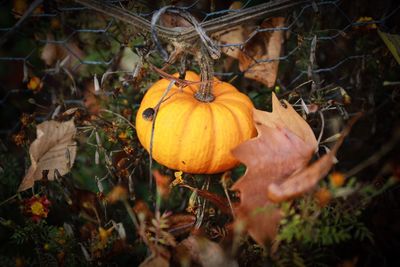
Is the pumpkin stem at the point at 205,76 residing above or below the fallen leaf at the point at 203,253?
above

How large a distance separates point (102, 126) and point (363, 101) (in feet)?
3.70

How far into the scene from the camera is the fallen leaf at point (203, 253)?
934 mm

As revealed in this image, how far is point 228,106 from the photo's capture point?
3.93 ft

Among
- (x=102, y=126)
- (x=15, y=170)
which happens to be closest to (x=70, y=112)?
(x=102, y=126)

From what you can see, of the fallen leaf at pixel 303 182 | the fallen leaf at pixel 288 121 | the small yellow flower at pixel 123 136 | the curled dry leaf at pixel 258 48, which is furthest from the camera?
the curled dry leaf at pixel 258 48

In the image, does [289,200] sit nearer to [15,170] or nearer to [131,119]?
[131,119]

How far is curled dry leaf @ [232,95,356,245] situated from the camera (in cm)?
86

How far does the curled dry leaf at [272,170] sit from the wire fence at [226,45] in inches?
19.2

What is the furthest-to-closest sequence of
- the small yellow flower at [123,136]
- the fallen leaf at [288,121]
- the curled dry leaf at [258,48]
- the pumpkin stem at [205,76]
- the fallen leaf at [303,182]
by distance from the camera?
the curled dry leaf at [258,48] → the small yellow flower at [123,136] → the pumpkin stem at [205,76] → the fallen leaf at [288,121] → the fallen leaf at [303,182]

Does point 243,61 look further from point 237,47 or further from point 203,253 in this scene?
point 203,253

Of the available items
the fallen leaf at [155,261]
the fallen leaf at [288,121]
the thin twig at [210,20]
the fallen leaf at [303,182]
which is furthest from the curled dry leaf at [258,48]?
the fallen leaf at [155,261]

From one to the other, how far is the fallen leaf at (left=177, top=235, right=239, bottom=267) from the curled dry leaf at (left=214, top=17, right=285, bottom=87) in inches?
30.2

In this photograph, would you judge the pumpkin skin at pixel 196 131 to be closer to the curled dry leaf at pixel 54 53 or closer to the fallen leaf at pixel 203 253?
the fallen leaf at pixel 203 253

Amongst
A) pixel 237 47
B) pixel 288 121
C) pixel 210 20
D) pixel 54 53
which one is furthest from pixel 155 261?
pixel 54 53
